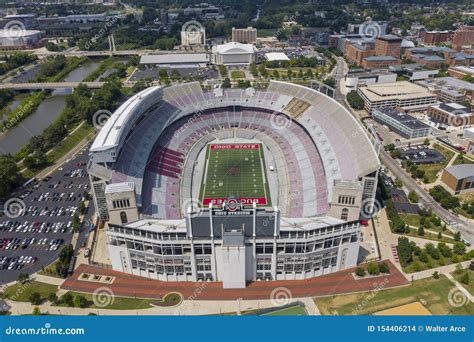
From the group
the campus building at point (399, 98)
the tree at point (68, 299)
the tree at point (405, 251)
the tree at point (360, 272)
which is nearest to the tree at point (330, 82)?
the campus building at point (399, 98)

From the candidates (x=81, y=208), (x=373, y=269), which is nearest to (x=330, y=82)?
(x=373, y=269)

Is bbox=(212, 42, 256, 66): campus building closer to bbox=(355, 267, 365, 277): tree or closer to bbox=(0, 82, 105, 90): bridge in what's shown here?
bbox=(0, 82, 105, 90): bridge

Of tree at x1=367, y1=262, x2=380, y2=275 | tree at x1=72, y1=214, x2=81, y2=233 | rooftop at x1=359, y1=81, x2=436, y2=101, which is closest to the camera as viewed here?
tree at x1=367, y1=262, x2=380, y2=275

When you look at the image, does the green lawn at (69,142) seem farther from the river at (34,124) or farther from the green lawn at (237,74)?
the green lawn at (237,74)

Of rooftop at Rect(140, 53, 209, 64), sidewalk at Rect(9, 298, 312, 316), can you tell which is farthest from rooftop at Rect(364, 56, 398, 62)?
sidewalk at Rect(9, 298, 312, 316)

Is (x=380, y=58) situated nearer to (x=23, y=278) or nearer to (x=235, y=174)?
(x=235, y=174)

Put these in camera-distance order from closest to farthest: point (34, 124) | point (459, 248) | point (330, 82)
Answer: point (459, 248)
point (34, 124)
point (330, 82)
